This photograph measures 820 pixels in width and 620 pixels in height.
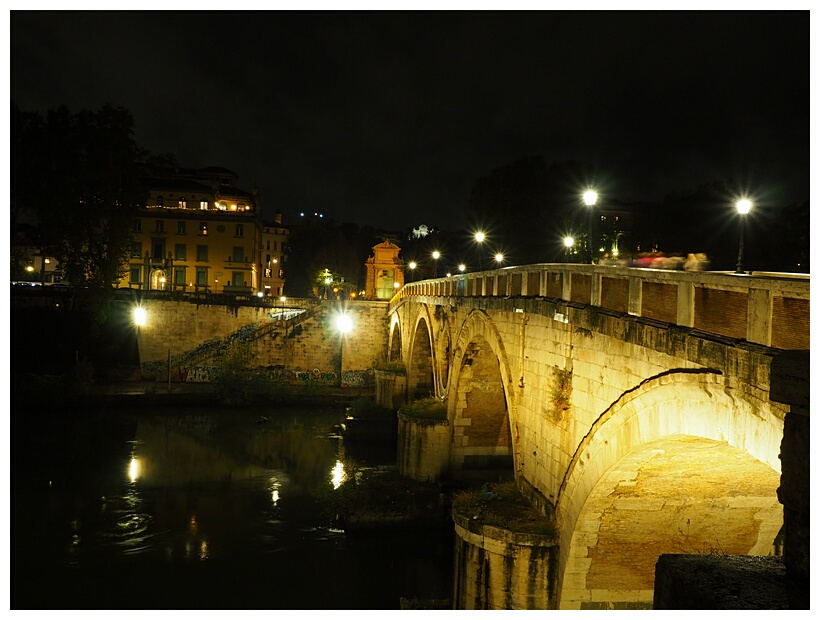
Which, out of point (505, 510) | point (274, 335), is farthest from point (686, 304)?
point (274, 335)

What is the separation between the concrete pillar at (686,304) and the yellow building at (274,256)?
74.1 metres

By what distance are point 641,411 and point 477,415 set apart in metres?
13.7

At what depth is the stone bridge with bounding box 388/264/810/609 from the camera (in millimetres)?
5862

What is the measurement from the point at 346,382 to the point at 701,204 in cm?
2376

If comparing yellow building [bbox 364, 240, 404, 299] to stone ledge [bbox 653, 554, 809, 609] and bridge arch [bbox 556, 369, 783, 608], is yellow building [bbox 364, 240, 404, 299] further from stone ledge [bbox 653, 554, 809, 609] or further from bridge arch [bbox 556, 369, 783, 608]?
stone ledge [bbox 653, 554, 809, 609]

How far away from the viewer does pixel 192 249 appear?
197ft

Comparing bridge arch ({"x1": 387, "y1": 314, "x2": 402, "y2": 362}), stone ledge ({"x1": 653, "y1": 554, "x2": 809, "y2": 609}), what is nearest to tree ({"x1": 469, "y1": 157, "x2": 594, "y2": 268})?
bridge arch ({"x1": 387, "y1": 314, "x2": 402, "y2": 362})

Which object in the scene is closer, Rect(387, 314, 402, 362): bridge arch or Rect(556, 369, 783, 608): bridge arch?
Rect(556, 369, 783, 608): bridge arch

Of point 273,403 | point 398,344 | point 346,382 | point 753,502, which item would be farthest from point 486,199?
point 753,502

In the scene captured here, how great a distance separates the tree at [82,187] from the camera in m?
37.7

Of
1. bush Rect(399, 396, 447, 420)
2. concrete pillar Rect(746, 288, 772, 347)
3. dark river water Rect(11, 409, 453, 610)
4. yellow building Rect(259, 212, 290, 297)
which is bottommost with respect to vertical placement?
dark river water Rect(11, 409, 453, 610)

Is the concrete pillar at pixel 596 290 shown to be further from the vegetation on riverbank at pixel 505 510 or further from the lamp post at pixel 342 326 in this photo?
the lamp post at pixel 342 326

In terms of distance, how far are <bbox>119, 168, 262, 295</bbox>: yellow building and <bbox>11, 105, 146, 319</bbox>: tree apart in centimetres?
1565

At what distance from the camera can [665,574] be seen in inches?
188
